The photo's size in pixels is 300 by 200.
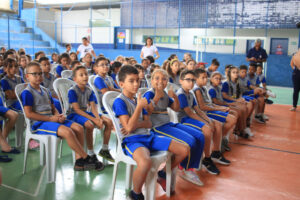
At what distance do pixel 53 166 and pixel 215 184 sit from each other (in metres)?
1.59

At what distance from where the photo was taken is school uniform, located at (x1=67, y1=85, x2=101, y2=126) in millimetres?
2965

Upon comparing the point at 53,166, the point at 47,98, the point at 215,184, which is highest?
the point at 47,98

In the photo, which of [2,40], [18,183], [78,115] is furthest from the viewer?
[2,40]

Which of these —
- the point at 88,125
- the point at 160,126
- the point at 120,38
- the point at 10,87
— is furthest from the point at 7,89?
the point at 120,38

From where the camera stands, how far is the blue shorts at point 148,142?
219 centimetres

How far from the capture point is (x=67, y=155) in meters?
3.34

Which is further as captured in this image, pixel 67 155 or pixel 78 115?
pixel 67 155

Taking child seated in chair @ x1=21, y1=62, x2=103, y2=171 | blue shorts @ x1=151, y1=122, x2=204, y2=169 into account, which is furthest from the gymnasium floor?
blue shorts @ x1=151, y1=122, x2=204, y2=169

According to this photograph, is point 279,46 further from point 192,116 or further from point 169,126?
point 169,126

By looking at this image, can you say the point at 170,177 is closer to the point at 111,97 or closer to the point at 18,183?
the point at 111,97

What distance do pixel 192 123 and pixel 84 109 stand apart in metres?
1.24

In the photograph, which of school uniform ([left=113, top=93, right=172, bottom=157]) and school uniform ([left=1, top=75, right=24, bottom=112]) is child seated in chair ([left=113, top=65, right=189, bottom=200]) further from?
school uniform ([left=1, top=75, right=24, bottom=112])

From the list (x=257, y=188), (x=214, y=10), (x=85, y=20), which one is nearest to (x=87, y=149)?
(x=257, y=188)

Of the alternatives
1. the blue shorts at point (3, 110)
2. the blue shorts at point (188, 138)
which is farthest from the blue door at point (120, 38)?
the blue shorts at point (188, 138)
